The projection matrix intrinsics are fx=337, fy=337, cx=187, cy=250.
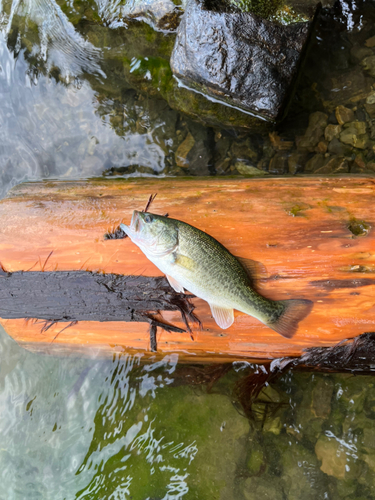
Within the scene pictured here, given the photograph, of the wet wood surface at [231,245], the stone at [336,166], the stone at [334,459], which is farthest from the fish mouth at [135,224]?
the stone at [334,459]

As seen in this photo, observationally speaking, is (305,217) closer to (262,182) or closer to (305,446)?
(262,182)

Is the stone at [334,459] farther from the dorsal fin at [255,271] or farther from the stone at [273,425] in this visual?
the dorsal fin at [255,271]

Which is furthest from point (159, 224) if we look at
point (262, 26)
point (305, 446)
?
point (305, 446)

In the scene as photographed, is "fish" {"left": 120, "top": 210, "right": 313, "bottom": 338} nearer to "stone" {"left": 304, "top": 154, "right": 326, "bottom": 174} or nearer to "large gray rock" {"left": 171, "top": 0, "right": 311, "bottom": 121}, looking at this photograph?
"large gray rock" {"left": 171, "top": 0, "right": 311, "bottom": 121}

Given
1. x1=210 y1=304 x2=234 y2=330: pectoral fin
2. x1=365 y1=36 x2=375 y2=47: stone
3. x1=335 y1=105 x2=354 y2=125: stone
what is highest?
x1=365 y1=36 x2=375 y2=47: stone

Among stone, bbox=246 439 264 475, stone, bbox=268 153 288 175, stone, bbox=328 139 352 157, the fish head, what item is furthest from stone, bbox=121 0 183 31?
stone, bbox=246 439 264 475

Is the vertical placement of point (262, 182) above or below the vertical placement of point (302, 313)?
above
